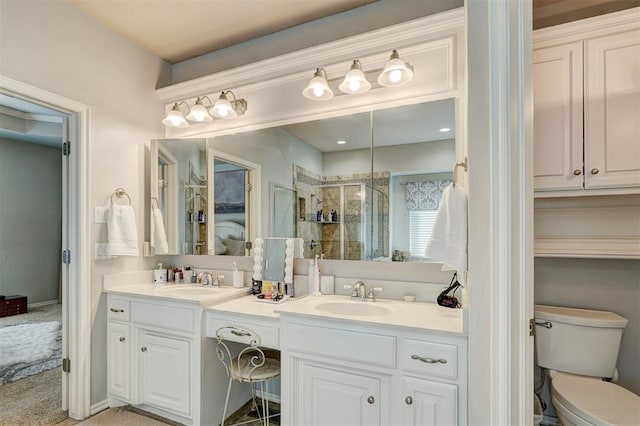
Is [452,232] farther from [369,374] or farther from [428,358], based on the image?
[369,374]

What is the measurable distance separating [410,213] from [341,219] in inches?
16.8

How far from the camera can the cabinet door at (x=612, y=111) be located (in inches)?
61.0

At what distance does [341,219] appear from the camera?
2.07 metres

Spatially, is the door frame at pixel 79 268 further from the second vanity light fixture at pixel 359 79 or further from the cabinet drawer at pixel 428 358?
the cabinet drawer at pixel 428 358

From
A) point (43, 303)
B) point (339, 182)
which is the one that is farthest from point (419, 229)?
point (43, 303)

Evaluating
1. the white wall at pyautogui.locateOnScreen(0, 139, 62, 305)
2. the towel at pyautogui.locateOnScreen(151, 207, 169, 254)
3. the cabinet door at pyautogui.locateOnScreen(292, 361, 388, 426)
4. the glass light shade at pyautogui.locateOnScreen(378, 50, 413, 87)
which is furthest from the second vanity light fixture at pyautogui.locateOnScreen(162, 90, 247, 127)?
the white wall at pyautogui.locateOnScreen(0, 139, 62, 305)

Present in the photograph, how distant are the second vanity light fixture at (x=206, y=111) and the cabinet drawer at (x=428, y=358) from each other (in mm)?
1905

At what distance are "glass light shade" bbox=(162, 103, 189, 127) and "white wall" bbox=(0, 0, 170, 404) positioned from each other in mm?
238

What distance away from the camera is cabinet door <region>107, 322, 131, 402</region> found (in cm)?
216

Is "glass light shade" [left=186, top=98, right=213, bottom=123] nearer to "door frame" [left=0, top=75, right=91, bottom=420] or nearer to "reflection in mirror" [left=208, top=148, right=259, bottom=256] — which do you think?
"reflection in mirror" [left=208, top=148, right=259, bottom=256]


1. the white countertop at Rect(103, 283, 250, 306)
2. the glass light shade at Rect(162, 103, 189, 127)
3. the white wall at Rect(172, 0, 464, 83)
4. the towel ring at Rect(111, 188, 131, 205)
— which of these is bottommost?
the white countertop at Rect(103, 283, 250, 306)

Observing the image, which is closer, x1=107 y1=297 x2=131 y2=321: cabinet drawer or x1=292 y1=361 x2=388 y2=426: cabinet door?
x1=292 y1=361 x2=388 y2=426: cabinet door

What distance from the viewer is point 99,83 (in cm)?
229

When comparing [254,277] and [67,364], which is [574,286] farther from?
[67,364]
